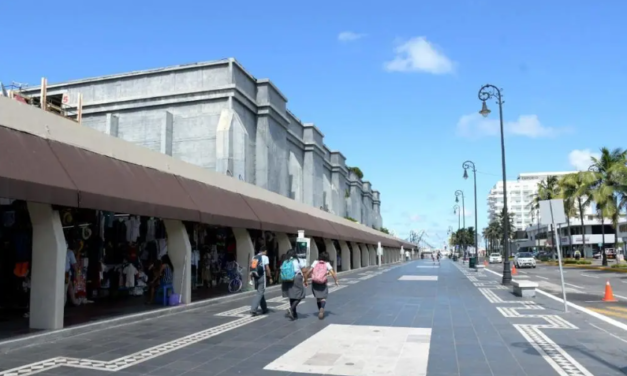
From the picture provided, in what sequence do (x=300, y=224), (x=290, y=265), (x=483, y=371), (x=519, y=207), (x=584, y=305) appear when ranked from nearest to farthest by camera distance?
1. (x=483, y=371)
2. (x=290, y=265)
3. (x=584, y=305)
4. (x=300, y=224)
5. (x=519, y=207)

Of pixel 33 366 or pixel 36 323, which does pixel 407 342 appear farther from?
pixel 36 323

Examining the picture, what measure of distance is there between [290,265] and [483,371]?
5761 millimetres

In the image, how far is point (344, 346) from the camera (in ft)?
28.3

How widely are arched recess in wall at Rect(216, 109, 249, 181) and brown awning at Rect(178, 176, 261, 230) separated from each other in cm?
1629

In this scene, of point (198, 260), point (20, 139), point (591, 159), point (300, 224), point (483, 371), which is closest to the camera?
point (483, 371)

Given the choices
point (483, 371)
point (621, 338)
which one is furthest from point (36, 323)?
point (621, 338)

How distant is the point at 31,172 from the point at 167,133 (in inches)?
1098

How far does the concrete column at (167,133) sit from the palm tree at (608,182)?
1420 inches

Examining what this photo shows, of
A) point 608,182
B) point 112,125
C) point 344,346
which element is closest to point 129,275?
point 344,346

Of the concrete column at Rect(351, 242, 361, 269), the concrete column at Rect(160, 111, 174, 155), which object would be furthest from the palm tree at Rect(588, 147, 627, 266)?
the concrete column at Rect(160, 111, 174, 155)

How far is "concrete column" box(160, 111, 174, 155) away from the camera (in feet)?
116

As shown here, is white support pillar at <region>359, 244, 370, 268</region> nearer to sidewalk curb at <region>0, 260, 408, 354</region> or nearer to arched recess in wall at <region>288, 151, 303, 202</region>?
arched recess in wall at <region>288, 151, 303, 202</region>

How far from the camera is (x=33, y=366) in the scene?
23.0ft

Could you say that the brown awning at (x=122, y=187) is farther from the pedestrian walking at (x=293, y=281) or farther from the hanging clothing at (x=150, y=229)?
the pedestrian walking at (x=293, y=281)
